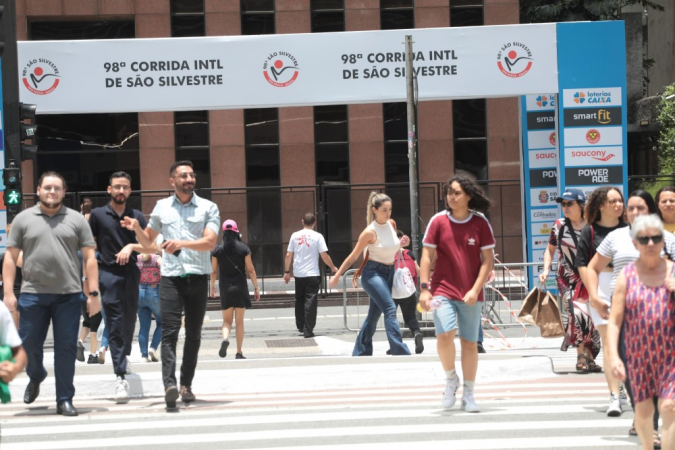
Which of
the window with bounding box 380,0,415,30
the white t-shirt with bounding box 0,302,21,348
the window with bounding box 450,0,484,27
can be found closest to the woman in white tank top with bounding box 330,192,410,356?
the white t-shirt with bounding box 0,302,21,348

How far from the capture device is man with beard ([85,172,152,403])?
1023cm

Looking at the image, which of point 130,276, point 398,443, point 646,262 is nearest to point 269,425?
point 398,443

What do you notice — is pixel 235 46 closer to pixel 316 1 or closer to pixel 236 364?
pixel 236 364

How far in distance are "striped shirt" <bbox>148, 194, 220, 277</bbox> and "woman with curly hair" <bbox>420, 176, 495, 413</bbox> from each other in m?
1.96

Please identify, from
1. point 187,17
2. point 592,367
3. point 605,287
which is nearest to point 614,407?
point 605,287

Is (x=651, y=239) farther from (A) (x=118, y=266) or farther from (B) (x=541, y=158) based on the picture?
(B) (x=541, y=158)

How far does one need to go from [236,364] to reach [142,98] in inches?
331

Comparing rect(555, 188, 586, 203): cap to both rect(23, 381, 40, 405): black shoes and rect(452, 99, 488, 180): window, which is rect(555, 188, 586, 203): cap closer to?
rect(23, 381, 40, 405): black shoes

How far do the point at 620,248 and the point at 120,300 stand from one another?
4.96m

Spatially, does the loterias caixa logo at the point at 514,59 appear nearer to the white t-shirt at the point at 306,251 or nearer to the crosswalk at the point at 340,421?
the white t-shirt at the point at 306,251

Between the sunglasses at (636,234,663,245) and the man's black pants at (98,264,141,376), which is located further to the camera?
the man's black pants at (98,264,141,376)

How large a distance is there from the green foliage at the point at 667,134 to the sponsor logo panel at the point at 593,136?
38.5ft

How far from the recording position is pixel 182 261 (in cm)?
943

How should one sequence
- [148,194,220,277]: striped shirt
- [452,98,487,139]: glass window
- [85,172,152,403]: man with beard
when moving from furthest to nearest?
[452,98,487,139]: glass window < [85,172,152,403]: man with beard < [148,194,220,277]: striped shirt
